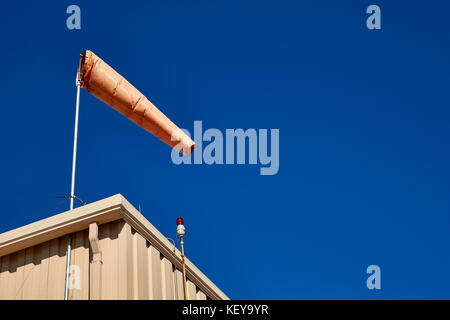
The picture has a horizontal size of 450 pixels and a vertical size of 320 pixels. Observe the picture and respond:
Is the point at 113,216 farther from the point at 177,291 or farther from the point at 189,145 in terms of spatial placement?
the point at 189,145

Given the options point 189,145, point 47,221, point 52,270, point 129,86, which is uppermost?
point 129,86

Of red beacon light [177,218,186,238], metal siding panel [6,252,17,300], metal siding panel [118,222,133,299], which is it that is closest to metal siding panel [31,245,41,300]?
metal siding panel [6,252,17,300]

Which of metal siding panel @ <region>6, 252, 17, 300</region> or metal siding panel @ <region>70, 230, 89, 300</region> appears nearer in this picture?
metal siding panel @ <region>70, 230, 89, 300</region>

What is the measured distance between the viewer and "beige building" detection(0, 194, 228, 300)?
825 cm

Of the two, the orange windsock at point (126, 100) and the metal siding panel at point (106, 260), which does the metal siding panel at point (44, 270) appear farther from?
the orange windsock at point (126, 100)

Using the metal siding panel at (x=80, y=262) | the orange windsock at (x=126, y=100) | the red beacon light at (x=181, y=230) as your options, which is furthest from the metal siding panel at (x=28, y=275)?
the orange windsock at (x=126, y=100)

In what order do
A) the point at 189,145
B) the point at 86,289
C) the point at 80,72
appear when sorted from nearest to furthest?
the point at 86,289
the point at 80,72
the point at 189,145

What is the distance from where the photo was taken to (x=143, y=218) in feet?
30.1

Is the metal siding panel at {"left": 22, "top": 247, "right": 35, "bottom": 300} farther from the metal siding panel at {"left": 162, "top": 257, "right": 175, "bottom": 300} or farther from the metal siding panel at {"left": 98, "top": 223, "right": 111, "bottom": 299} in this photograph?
the metal siding panel at {"left": 162, "top": 257, "right": 175, "bottom": 300}

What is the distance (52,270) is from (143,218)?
5.50 ft

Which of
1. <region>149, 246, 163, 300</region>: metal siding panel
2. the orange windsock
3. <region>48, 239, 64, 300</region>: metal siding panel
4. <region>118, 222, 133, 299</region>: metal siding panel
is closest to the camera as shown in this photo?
<region>118, 222, 133, 299</region>: metal siding panel

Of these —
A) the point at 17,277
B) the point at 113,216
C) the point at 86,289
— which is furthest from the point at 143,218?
the point at 17,277

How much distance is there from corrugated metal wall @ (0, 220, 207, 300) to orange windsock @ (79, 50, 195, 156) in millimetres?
3873
